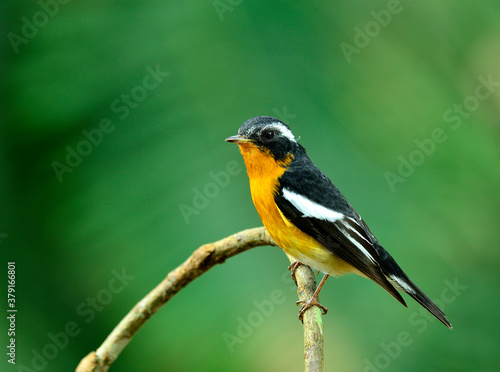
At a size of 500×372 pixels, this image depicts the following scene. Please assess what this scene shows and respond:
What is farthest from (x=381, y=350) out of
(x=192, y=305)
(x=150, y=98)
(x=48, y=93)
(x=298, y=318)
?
(x=48, y=93)

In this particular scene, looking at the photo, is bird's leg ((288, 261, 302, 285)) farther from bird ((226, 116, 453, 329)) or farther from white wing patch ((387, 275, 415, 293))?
white wing patch ((387, 275, 415, 293))

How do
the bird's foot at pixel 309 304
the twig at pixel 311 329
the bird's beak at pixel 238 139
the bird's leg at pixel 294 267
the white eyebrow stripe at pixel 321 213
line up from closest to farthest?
the twig at pixel 311 329
the bird's foot at pixel 309 304
the bird's beak at pixel 238 139
the white eyebrow stripe at pixel 321 213
the bird's leg at pixel 294 267

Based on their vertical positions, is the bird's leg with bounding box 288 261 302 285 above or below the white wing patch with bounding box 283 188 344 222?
below

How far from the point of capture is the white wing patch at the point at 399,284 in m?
2.57

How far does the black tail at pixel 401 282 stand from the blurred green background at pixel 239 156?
0.24 ft

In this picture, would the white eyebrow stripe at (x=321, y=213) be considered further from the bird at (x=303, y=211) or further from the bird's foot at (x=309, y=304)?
the bird's foot at (x=309, y=304)

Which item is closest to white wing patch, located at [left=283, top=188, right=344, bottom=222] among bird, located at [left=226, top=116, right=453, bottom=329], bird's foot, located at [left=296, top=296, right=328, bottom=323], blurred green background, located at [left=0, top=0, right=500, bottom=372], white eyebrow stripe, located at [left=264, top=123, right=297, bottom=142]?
bird, located at [left=226, top=116, right=453, bottom=329]

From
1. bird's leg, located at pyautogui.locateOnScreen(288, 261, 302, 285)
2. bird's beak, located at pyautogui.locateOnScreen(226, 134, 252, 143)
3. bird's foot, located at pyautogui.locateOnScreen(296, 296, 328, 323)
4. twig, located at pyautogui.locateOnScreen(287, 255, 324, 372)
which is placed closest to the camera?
twig, located at pyautogui.locateOnScreen(287, 255, 324, 372)

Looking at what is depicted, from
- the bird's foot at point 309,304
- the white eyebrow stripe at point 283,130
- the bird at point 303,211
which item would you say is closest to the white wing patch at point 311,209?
the bird at point 303,211

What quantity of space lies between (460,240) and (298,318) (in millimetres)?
921

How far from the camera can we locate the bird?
2633 millimetres

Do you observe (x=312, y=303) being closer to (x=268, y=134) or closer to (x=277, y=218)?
(x=277, y=218)

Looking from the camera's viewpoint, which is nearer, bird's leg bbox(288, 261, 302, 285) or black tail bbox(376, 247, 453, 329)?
black tail bbox(376, 247, 453, 329)

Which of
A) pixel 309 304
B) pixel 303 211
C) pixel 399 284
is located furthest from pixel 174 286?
pixel 399 284
